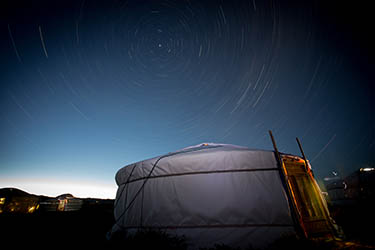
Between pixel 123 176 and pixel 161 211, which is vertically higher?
pixel 123 176

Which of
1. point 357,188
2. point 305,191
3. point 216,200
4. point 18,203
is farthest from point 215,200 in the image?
point 357,188

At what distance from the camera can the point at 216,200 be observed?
8.83 feet

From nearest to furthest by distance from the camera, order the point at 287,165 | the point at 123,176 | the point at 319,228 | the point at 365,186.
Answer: the point at 319,228 < the point at 287,165 < the point at 123,176 < the point at 365,186

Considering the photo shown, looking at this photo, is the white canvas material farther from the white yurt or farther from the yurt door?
the yurt door

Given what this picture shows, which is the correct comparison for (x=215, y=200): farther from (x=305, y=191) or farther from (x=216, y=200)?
(x=305, y=191)

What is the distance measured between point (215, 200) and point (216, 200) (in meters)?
0.02

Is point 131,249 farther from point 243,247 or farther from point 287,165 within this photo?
point 287,165

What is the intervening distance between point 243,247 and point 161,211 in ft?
4.71

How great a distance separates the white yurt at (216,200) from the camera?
2473mm

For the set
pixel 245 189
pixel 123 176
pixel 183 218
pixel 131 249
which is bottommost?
pixel 131 249

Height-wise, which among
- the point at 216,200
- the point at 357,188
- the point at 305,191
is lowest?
the point at 357,188

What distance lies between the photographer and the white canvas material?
97.5 inches

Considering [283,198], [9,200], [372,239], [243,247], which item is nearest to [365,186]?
[372,239]

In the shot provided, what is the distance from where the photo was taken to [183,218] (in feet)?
8.98
